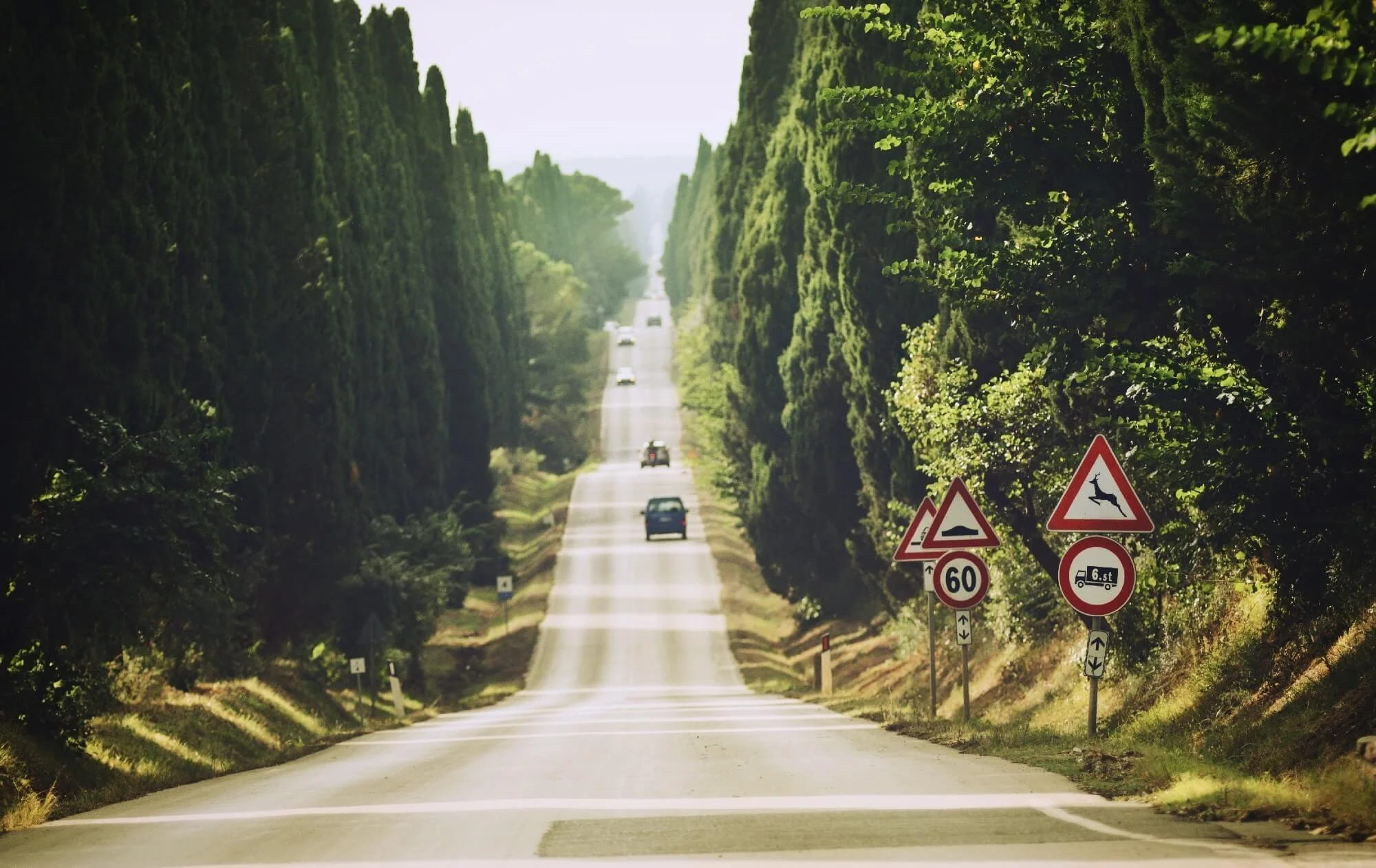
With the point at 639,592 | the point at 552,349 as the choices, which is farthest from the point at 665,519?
the point at 552,349

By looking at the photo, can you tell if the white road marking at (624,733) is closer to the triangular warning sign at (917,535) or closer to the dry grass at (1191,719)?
the dry grass at (1191,719)

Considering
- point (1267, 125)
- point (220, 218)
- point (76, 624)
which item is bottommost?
point (76, 624)

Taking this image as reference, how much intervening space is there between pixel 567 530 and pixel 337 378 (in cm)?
4255

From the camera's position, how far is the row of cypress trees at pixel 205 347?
1986 cm

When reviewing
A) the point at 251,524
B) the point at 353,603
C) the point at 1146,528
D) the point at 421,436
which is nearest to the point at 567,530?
the point at 421,436

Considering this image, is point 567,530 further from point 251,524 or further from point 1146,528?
point 1146,528

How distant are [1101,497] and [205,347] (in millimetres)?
16985

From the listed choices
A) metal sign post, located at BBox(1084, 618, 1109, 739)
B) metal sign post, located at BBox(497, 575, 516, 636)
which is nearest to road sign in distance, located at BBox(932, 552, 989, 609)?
metal sign post, located at BBox(1084, 618, 1109, 739)

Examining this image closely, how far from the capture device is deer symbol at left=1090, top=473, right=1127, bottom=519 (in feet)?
47.6

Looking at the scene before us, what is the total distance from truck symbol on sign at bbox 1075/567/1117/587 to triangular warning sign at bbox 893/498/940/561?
570cm

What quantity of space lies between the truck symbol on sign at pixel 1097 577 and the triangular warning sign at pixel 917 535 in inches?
225

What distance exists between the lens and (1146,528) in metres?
14.3

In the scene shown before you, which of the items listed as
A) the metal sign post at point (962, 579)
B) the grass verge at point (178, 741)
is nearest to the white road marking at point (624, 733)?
the grass verge at point (178, 741)

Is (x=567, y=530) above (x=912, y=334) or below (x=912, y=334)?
below
